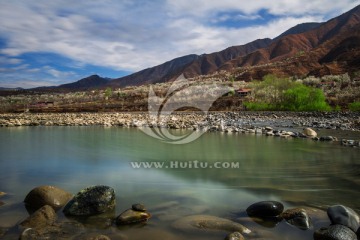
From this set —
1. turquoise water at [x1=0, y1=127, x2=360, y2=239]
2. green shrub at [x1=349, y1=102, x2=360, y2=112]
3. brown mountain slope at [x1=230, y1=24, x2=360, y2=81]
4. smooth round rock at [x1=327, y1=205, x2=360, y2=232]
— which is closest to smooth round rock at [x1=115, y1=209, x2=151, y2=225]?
turquoise water at [x1=0, y1=127, x2=360, y2=239]

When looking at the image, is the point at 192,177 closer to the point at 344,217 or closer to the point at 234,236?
the point at 234,236

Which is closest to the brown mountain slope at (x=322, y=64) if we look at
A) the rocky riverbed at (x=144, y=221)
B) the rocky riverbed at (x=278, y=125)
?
the rocky riverbed at (x=278, y=125)

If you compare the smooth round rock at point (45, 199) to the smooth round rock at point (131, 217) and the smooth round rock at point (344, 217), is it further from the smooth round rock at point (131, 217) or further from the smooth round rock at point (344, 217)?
the smooth round rock at point (344, 217)

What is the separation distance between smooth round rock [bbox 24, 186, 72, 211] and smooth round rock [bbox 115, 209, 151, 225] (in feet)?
5.66

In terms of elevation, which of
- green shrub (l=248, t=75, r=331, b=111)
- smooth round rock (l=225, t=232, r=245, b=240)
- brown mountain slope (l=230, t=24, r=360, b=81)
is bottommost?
smooth round rock (l=225, t=232, r=245, b=240)

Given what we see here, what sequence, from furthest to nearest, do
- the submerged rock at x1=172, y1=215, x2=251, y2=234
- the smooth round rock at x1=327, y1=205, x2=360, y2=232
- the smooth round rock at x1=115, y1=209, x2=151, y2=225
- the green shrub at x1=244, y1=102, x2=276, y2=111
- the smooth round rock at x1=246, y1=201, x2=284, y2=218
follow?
the green shrub at x1=244, y1=102, x2=276, y2=111
the smooth round rock at x1=246, y1=201, x2=284, y2=218
the smooth round rock at x1=115, y1=209, x2=151, y2=225
the submerged rock at x1=172, y1=215, x2=251, y2=234
the smooth round rock at x1=327, y1=205, x2=360, y2=232

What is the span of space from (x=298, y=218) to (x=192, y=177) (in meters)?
4.63

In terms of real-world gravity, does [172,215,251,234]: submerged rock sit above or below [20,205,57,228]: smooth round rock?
below

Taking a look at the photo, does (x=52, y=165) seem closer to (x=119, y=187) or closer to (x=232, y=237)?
(x=119, y=187)

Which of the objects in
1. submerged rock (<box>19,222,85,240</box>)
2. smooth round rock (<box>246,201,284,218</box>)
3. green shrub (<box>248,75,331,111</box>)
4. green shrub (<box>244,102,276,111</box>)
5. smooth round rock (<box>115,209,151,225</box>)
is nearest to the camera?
submerged rock (<box>19,222,85,240</box>)

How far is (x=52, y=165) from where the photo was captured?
12.6 meters

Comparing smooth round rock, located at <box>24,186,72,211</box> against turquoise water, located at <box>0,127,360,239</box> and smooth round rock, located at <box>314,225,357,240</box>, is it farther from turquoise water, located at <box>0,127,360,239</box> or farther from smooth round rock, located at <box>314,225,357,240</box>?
smooth round rock, located at <box>314,225,357,240</box>

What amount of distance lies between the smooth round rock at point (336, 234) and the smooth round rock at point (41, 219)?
492cm

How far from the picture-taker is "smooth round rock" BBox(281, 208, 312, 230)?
19.5 ft
